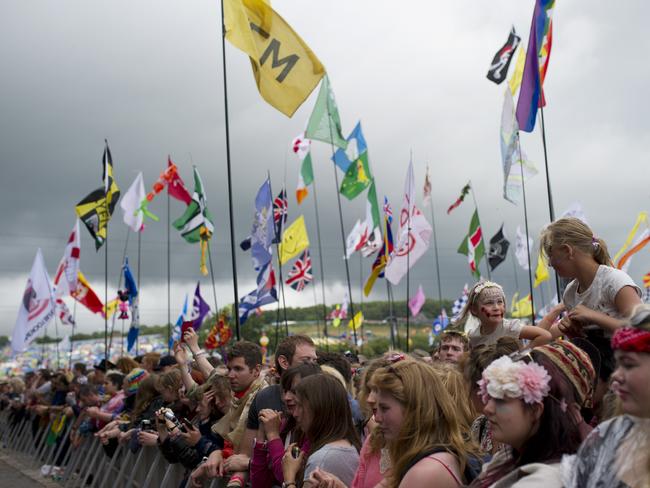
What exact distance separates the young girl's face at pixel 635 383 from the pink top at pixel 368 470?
1722mm

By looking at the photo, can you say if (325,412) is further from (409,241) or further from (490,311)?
(409,241)

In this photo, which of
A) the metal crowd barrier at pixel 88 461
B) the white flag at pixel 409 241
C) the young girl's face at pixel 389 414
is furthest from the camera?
the white flag at pixel 409 241

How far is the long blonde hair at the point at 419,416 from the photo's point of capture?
3379mm

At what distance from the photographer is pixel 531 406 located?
9.04 feet

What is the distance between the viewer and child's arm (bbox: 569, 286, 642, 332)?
3.56 metres

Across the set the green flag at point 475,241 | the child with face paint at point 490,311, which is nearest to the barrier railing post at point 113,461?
the child with face paint at point 490,311

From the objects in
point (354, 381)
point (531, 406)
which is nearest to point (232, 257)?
point (354, 381)

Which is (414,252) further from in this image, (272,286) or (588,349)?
(588,349)

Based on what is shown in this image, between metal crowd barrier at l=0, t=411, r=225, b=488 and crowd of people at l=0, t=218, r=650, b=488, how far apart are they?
42 cm

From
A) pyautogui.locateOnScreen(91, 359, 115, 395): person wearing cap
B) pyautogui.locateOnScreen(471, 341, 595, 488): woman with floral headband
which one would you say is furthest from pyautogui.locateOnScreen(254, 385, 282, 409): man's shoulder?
pyautogui.locateOnScreen(91, 359, 115, 395): person wearing cap

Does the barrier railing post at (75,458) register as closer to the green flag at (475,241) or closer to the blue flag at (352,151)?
the blue flag at (352,151)

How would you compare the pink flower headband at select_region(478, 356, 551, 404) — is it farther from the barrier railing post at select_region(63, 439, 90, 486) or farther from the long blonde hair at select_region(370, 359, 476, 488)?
the barrier railing post at select_region(63, 439, 90, 486)

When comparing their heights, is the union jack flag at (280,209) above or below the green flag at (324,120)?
below

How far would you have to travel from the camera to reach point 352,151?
747 inches
